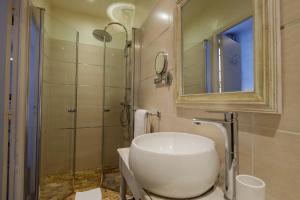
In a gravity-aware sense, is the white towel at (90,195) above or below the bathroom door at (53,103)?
below

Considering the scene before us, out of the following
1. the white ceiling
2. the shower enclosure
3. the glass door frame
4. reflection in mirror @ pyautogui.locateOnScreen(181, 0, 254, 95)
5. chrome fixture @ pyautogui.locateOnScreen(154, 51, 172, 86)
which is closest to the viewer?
reflection in mirror @ pyautogui.locateOnScreen(181, 0, 254, 95)

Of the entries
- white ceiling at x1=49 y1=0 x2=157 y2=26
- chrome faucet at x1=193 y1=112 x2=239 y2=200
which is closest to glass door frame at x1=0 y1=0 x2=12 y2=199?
white ceiling at x1=49 y1=0 x2=157 y2=26

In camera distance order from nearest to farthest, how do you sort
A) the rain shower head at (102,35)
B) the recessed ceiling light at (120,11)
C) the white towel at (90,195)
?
the white towel at (90,195), the recessed ceiling light at (120,11), the rain shower head at (102,35)

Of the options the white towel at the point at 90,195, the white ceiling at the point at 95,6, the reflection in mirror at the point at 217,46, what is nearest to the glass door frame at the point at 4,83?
the white towel at the point at 90,195

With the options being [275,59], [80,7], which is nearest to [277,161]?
[275,59]

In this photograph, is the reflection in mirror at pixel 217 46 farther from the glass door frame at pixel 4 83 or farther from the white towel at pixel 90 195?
the white towel at pixel 90 195

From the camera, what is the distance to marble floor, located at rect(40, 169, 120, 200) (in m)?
1.52

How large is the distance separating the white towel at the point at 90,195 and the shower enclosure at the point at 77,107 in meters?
0.10

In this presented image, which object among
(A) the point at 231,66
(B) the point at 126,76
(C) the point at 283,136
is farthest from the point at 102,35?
(C) the point at 283,136

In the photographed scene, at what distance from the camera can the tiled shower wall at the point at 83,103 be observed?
1.68 m

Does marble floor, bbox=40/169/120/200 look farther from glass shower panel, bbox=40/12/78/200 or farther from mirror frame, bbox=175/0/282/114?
mirror frame, bbox=175/0/282/114

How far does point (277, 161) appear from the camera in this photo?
1.64ft

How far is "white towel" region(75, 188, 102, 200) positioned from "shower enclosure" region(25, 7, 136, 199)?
0.32ft

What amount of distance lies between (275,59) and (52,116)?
187cm
